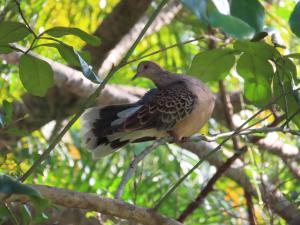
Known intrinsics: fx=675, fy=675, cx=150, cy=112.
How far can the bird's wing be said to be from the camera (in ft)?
7.75

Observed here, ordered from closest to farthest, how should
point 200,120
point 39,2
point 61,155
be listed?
1. point 200,120
2. point 39,2
3. point 61,155

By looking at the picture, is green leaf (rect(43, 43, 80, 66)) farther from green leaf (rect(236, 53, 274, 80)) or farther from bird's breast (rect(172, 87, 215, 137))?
bird's breast (rect(172, 87, 215, 137))

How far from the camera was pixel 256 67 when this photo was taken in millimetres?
1701

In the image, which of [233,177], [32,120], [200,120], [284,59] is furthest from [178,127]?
[32,120]

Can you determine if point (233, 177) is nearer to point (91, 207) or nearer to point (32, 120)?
point (32, 120)

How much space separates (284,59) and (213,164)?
1.59 metres

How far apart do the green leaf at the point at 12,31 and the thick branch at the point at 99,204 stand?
309mm

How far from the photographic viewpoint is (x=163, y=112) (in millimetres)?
2438

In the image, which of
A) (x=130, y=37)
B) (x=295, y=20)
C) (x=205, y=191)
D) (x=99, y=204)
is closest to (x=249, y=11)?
(x=295, y=20)

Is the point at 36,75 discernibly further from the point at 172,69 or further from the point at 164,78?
the point at 172,69

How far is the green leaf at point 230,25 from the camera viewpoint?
3.18 ft

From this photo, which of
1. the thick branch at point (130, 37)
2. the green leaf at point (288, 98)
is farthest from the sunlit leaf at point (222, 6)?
the thick branch at point (130, 37)

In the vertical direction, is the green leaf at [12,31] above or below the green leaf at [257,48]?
above

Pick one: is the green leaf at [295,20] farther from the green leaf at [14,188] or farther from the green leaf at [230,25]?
the green leaf at [14,188]
